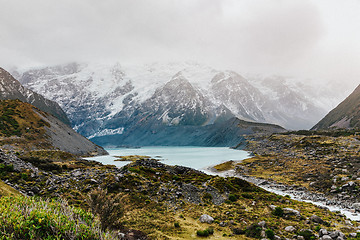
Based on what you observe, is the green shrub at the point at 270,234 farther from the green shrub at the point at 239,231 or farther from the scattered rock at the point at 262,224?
the green shrub at the point at 239,231

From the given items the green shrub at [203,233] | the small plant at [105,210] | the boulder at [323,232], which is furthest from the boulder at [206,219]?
the small plant at [105,210]

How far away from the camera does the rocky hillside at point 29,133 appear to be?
322 feet

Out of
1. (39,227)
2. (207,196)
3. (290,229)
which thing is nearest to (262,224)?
(290,229)

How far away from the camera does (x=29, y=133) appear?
109438 millimetres

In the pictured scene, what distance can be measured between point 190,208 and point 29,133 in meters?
115

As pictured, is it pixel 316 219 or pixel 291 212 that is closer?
pixel 316 219

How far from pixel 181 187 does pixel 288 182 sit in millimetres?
30881

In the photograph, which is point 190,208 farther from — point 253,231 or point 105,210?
point 105,210

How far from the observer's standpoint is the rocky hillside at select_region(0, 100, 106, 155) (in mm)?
98125

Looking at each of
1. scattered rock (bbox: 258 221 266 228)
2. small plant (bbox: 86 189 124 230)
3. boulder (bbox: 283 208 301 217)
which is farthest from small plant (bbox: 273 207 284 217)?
small plant (bbox: 86 189 124 230)

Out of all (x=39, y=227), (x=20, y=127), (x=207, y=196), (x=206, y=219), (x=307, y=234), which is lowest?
(x=207, y=196)

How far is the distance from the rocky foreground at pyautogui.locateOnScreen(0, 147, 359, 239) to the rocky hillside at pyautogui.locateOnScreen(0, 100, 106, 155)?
79.9 metres

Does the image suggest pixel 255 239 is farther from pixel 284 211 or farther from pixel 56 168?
pixel 56 168

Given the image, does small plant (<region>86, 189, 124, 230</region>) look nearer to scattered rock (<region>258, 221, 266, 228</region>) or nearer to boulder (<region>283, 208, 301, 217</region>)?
scattered rock (<region>258, 221, 266, 228</region>)
